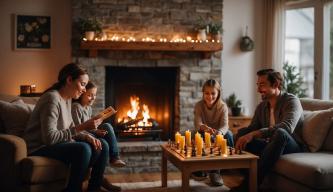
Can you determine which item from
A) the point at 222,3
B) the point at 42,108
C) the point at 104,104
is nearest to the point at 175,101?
the point at 104,104

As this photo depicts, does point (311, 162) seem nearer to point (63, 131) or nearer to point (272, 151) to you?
point (272, 151)

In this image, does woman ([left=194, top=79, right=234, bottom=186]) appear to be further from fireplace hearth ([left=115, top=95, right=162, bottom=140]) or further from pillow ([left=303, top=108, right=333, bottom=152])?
fireplace hearth ([left=115, top=95, right=162, bottom=140])

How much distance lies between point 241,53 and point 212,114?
177cm

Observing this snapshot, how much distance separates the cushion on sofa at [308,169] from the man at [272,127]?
0.10m

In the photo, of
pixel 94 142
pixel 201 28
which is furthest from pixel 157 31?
pixel 94 142

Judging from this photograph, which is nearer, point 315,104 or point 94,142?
point 94,142

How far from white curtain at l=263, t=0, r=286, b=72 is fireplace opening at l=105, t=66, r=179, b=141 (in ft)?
4.37

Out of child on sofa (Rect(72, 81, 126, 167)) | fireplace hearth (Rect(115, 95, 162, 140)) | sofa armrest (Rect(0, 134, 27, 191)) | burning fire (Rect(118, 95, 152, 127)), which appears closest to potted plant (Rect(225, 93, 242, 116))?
fireplace hearth (Rect(115, 95, 162, 140))

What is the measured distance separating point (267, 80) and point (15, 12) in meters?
3.00

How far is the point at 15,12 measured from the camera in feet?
16.7

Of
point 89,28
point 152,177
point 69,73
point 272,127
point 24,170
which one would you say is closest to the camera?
point 24,170

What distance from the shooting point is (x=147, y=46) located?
507 centimetres

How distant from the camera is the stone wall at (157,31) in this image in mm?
5129

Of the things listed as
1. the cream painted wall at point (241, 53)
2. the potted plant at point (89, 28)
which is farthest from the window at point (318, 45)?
the potted plant at point (89, 28)
